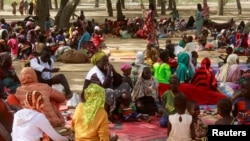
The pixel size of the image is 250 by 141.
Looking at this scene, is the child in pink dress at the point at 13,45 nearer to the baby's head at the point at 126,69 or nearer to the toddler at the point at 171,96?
the baby's head at the point at 126,69

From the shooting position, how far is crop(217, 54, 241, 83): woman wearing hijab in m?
9.86

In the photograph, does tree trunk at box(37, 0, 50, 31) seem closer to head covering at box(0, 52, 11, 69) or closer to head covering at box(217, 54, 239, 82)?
head covering at box(217, 54, 239, 82)

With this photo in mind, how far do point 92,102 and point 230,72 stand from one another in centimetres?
540

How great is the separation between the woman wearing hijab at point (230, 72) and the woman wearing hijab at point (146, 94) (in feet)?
6.90

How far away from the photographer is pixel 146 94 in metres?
8.40

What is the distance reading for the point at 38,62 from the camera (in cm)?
940

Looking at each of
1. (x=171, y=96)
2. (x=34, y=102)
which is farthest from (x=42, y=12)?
(x=34, y=102)

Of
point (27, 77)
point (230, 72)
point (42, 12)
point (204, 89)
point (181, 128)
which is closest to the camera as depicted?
point (181, 128)

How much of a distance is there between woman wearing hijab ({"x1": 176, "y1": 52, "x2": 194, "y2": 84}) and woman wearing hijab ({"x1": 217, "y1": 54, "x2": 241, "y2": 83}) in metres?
0.86

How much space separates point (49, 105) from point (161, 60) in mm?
3411

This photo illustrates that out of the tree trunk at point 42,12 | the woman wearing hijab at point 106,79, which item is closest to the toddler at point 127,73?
the woman wearing hijab at point 106,79

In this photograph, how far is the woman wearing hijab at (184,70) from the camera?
929cm

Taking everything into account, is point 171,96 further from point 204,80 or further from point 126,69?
point 204,80

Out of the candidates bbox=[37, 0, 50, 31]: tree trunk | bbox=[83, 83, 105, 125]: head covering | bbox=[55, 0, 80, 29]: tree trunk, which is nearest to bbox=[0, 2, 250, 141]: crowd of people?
bbox=[83, 83, 105, 125]: head covering
